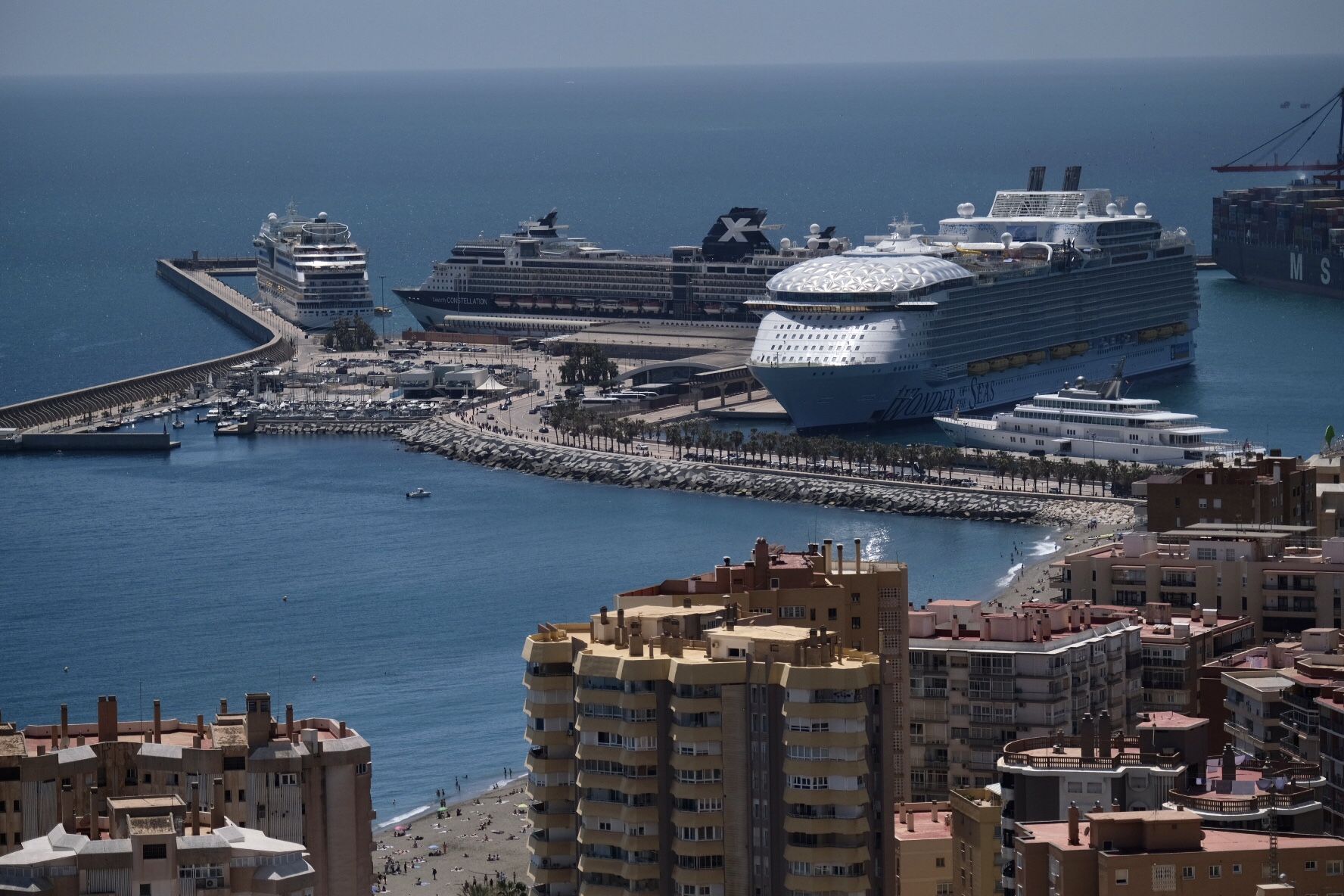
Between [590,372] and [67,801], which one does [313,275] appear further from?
[67,801]

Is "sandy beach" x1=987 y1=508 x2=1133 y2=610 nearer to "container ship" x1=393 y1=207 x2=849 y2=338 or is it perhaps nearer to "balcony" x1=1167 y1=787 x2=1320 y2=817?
"balcony" x1=1167 y1=787 x2=1320 y2=817

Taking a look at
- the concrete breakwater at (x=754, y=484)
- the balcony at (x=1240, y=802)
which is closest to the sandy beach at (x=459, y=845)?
the balcony at (x=1240, y=802)

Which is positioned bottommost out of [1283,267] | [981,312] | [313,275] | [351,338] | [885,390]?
[885,390]

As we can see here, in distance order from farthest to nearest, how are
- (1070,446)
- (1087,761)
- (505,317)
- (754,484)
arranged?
(505,317)
(1070,446)
(754,484)
(1087,761)

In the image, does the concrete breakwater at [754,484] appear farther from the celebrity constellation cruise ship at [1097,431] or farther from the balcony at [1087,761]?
Answer: the balcony at [1087,761]

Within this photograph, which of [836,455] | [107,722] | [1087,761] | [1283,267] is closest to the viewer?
[1087,761]

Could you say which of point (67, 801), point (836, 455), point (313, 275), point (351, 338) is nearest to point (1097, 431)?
point (836, 455)

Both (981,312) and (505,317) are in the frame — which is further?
(505,317)
